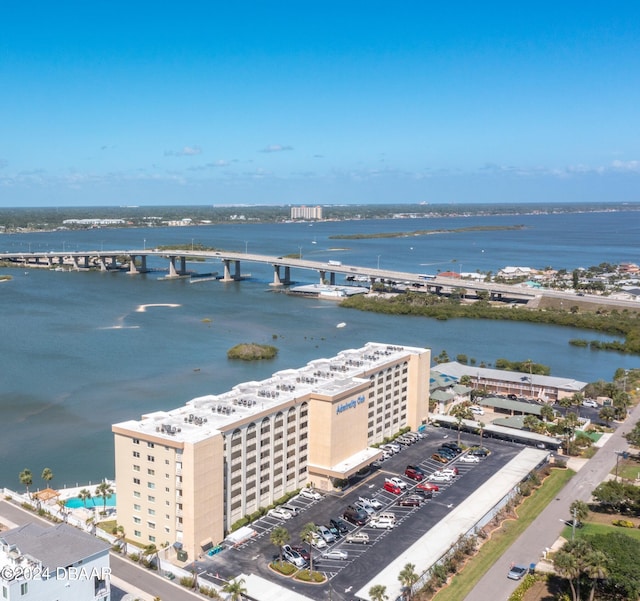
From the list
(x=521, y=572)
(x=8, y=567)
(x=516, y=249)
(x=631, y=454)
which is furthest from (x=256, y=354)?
(x=516, y=249)

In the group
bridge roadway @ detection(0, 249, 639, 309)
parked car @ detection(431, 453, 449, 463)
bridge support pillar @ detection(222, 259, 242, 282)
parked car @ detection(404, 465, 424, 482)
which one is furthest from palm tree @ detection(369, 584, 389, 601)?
bridge support pillar @ detection(222, 259, 242, 282)

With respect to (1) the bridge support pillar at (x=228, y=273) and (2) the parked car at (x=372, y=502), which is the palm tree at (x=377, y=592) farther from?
(1) the bridge support pillar at (x=228, y=273)

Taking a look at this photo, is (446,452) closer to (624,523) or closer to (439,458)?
(439,458)

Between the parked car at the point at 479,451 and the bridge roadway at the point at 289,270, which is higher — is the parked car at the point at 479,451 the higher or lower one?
the lower one

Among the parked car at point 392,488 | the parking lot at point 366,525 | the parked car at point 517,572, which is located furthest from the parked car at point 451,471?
the parked car at point 517,572

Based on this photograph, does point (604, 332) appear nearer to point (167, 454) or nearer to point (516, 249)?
point (167, 454)

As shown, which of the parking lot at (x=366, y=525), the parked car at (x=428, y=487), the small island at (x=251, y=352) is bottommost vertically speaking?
the parking lot at (x=366, y=525)

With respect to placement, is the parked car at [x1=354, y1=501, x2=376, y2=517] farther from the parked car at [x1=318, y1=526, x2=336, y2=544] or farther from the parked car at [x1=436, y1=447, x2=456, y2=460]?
the parked car at [x1=436, y1=447, x2=456, y2=460]
